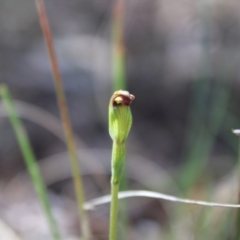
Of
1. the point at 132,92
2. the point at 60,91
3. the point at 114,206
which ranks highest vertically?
the point at 132,92

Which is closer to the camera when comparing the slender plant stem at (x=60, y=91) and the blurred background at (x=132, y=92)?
the slender plant stem at (x=60, y=91)

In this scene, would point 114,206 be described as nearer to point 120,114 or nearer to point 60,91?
point 120,114

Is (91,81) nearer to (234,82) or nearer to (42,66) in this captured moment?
(42,66)

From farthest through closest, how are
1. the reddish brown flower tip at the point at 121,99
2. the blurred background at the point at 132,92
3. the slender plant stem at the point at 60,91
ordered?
the blurred background at the point at 132,92 < the slender plant stem at the point at 60,91 < the reddish brown flower tip at the point at 121,99

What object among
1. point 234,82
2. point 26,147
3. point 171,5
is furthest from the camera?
point 171,5

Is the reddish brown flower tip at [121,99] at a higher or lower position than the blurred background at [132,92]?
lower

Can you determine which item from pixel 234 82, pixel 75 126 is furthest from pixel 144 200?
pixel 234 82

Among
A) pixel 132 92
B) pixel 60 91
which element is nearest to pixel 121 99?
pixel 60 91

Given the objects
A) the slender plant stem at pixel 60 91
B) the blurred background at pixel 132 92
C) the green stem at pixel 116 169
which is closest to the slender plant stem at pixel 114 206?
the green stem at pixel 116 169

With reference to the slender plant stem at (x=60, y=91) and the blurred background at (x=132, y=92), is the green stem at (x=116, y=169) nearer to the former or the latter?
the slender plant stem at (x=60, y=91)
